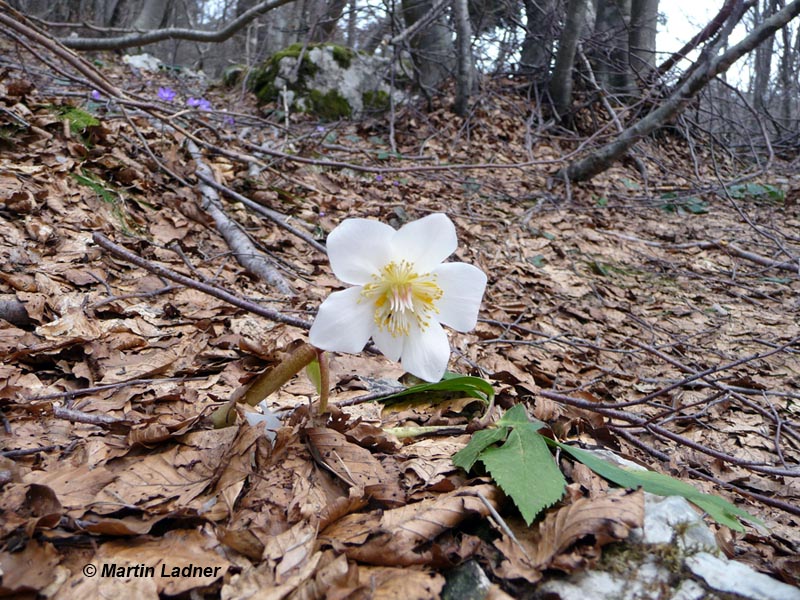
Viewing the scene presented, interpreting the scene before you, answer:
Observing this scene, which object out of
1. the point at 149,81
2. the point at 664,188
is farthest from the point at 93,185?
the point at 664,188

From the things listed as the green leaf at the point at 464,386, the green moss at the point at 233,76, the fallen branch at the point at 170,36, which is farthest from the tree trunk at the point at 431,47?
the green leaf at the point at 464,386

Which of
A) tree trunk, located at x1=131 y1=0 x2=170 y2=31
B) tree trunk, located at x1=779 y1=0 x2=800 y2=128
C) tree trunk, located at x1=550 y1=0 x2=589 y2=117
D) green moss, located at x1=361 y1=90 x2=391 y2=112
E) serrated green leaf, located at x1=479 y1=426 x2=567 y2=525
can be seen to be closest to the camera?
serrated green leaf, located at x1=479 y1=426 x2=567 y2=525

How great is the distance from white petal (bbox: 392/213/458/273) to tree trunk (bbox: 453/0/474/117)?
5.07 meters

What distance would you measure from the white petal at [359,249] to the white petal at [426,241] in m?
0.03

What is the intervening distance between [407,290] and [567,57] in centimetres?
618

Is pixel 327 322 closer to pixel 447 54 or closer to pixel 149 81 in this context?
pixel 447 54

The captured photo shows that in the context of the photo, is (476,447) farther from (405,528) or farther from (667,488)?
(667,488)

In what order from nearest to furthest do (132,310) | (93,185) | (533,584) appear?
(533,584) < (132,310) < (93,185)

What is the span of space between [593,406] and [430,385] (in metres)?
0.63

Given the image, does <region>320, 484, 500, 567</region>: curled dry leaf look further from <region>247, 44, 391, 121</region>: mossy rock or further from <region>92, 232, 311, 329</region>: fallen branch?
<region>247, 44, 391, 121</region>: mossy rock

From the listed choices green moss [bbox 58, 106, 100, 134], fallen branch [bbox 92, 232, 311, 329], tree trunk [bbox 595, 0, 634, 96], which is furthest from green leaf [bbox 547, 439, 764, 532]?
tree trunk [bbox 595, 0, 634, 96]

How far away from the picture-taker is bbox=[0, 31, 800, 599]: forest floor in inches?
34.7

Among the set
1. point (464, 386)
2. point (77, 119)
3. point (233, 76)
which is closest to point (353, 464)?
point (464, 386)

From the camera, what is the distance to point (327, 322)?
1.14m
